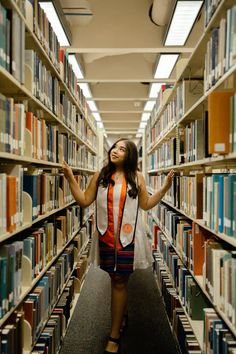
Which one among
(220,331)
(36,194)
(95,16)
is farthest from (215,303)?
(95,16)

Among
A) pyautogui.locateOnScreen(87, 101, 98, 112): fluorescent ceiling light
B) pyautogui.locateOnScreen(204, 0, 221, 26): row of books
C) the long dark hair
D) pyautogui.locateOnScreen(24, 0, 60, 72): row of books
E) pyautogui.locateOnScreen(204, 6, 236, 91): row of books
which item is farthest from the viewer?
pyautogui.locateOnScreen(87, 101, 98, 112): fluorescent ceiling light

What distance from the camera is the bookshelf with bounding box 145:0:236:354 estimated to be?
5.15 ft

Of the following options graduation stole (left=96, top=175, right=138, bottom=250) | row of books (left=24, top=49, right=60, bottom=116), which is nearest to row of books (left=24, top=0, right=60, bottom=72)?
row of books (left=24, top=49, right=60, bottom=116)

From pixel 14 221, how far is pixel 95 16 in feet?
11.3

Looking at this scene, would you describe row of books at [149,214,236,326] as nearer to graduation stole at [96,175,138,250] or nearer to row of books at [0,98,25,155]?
graduation stole at [96,175,138,250]

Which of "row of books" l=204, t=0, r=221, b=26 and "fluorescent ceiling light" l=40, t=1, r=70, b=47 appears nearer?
"row of books" l=204, t=0, r=221, b=26

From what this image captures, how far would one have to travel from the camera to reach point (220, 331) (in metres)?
1.69

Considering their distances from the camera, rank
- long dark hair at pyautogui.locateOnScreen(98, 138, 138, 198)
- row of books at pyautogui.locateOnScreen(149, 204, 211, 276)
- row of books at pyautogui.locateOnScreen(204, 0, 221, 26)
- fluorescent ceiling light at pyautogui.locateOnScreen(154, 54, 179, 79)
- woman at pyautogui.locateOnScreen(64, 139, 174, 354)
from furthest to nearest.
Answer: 1. fluorescent ceiling light at pyautogui.locateOnScreen(154, 54, 179, 79)
2. long dark hair at pyautogui.locateOnScreen(98, 138, 138, 198)
3. woman at pyautogui.locateOnScreen(64, 139, 174, 354)
4. row of books at pyautogui.locateOnScreen(149, 204, 211, 276)
5. row of books at pyautogui.locateOnScreen(204, 0, 221, 26)

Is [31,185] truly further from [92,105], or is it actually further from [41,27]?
[92,105]

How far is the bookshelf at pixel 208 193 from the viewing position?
1.57 m

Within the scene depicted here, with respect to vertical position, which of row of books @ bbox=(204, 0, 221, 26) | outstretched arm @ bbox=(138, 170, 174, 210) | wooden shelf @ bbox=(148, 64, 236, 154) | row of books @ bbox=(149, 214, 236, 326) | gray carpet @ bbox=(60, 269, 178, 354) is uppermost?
row of books @ bbox=(204, 0, 221, 26)

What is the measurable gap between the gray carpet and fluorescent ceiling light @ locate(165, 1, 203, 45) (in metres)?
2.71

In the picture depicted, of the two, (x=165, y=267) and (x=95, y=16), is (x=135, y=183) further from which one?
(x=95, y=16)

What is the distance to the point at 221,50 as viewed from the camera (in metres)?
1.69
